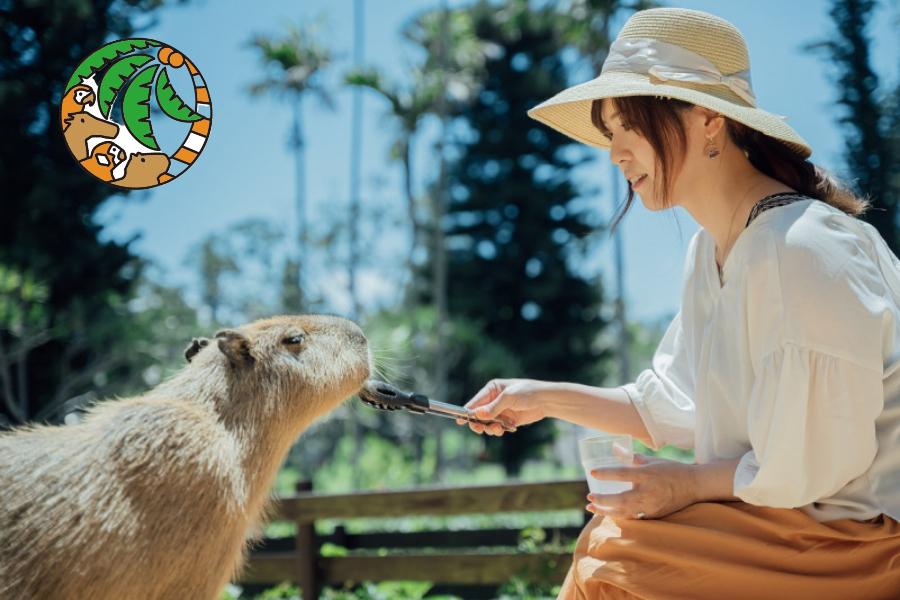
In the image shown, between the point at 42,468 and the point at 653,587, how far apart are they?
118 cm

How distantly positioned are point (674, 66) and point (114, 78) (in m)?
1.49

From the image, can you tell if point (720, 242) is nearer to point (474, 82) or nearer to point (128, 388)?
point (128, 388)

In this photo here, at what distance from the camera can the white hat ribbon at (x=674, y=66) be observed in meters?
1.64

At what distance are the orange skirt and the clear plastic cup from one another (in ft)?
0.44

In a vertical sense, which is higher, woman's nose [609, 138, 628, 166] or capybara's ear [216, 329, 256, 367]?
woman's nose [609, 138, 628, 166]

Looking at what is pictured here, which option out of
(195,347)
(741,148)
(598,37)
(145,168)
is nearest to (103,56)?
(145,168)

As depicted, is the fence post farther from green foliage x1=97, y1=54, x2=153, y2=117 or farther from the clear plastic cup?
the clear plastic cup

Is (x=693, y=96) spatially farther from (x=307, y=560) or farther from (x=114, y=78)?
(x=307, y=560)

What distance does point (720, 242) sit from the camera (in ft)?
5.67

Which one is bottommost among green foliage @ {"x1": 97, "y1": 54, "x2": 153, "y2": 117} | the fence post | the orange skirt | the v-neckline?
the fence post

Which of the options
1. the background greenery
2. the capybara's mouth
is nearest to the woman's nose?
the capybara's mouth

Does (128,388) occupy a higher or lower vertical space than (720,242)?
lower

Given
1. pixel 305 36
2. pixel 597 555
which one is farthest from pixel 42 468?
pixel 305 36

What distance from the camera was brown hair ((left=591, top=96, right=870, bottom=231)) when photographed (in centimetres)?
167
